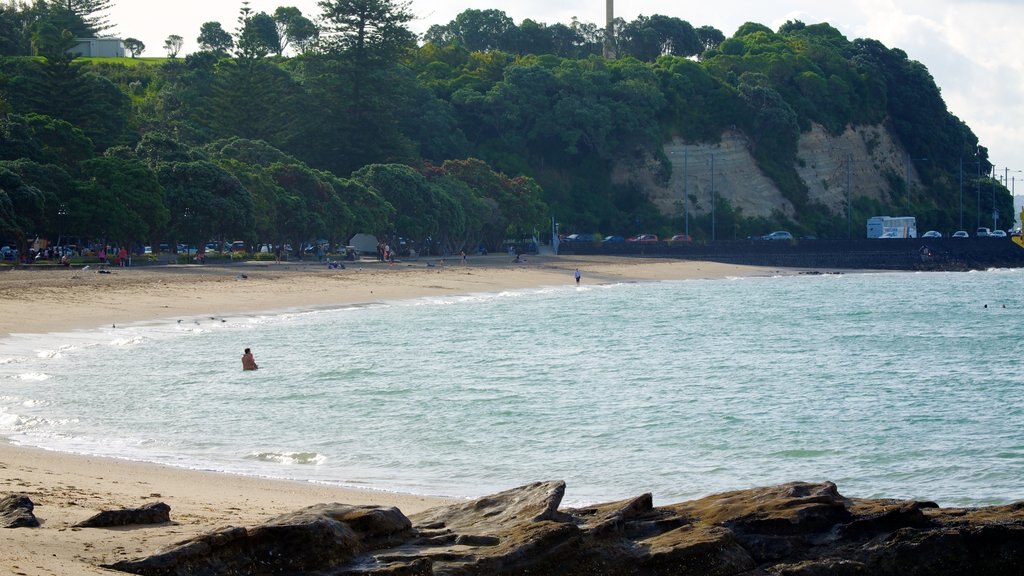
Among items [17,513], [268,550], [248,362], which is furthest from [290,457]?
[248,362]

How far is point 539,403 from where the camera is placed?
21.0 metres

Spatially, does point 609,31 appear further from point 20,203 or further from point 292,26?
point 20,203

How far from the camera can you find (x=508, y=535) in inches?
326

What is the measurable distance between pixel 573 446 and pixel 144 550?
9354 millimetres

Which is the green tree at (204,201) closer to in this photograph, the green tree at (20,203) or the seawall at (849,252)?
the green tree at (20,203)

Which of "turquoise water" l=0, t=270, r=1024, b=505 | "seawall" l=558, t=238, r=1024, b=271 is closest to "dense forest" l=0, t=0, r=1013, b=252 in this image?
"seawall" l=558, t=238, r=1024, b=271

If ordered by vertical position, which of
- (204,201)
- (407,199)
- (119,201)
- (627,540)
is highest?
(407,199)

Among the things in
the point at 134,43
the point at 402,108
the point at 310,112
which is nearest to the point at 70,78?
the point at 310,112

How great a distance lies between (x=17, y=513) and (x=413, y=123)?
8004 cm

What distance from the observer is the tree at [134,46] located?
142m

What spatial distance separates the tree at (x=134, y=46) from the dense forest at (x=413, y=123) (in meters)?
17.1

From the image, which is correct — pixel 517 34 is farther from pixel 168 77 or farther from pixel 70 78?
pixel 70 78

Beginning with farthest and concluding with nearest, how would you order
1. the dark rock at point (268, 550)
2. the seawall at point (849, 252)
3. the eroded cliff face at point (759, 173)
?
the eroded cliff face at point (759, 173) → the seawall at point (849, 252) → the dark rock at point (268, 550)

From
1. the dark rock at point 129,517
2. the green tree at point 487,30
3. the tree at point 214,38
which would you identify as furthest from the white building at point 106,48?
the dark rock at point 129,517
